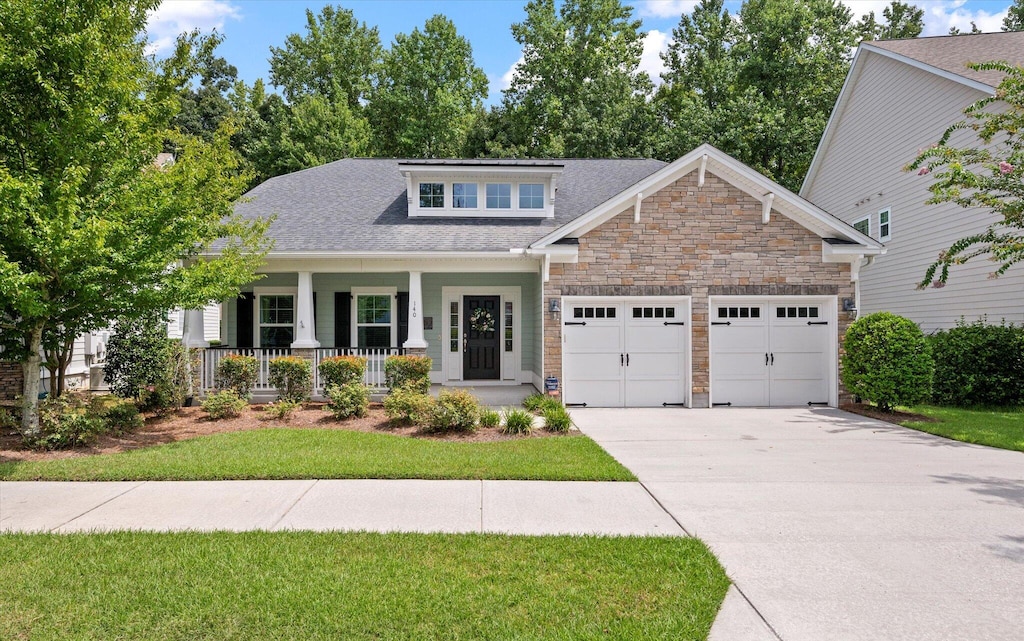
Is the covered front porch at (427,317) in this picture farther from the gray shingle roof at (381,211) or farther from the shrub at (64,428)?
the shrub at (64,428)

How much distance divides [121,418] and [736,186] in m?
11.5

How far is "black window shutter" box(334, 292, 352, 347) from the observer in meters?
14.2

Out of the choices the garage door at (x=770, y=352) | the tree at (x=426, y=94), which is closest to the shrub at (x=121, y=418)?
the garage door at (x=770, y=352)

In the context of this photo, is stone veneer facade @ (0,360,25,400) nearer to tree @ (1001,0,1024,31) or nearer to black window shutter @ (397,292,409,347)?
black window shutter @ (397,292,409,347)

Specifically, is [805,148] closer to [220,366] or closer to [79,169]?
[220,366]

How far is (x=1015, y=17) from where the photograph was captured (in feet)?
95.9

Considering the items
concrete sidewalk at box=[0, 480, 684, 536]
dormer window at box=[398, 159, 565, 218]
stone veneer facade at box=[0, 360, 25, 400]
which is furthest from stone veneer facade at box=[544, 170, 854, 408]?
stone veneer facade at box=[0, 360, 25, 400]

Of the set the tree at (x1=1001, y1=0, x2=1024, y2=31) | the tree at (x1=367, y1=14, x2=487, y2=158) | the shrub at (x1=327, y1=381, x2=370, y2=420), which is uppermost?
the tree at (x1=1001, y1=0, x2=1024, y2=31)

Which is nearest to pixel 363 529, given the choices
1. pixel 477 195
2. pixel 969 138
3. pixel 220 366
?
pixel 220 366

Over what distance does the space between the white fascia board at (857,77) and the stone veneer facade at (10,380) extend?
781 inches

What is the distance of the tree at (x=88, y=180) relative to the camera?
686 cm

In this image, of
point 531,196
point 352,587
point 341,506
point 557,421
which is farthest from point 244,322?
point 352,587

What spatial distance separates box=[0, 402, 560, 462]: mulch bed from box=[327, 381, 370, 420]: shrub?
0.12 meters

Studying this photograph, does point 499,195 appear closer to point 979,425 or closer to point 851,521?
point 979,425
